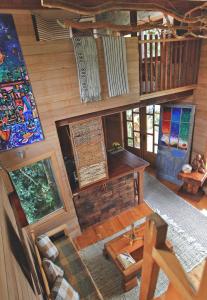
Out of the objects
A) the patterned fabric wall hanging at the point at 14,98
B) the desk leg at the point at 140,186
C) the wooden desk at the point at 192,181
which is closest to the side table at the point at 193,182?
the wooden desk at the point at 192,181

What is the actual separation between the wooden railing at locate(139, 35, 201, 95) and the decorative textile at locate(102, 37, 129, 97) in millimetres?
389

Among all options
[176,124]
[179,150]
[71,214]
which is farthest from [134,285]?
[176,124]

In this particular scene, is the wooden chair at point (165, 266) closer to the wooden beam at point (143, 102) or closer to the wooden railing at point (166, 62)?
the wooden beam at point (143, 102)

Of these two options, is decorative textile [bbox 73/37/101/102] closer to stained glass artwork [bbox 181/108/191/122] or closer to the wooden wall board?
the wooden wall board

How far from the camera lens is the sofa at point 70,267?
8.55 feet

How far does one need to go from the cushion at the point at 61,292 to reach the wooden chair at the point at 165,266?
177cm

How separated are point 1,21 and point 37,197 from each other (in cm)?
242

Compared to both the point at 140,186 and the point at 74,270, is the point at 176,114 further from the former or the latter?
the point at 74,270

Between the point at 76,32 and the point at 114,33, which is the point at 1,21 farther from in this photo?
the point at 114,33

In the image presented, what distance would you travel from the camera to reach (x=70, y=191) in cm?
338

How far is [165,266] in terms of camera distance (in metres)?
0.74

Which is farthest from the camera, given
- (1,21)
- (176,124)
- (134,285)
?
(176,124)

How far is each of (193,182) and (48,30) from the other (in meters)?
3.83

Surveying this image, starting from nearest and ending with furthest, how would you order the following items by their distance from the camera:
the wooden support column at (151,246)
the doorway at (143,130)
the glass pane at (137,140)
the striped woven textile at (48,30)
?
the wooden support column at (151,246), the striped woven textile at (48,30), the doorway at (143,130), the glass pane at (137,140)
